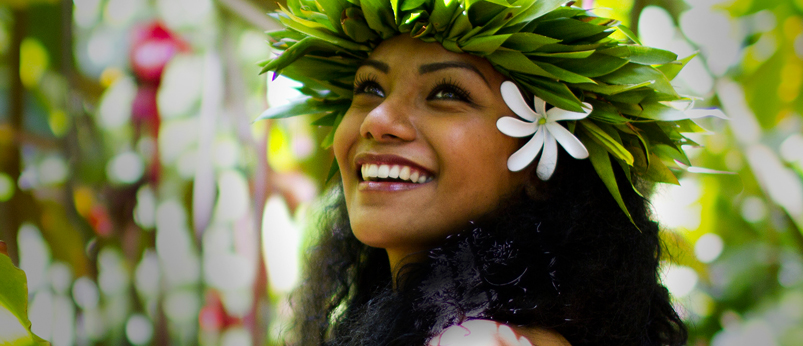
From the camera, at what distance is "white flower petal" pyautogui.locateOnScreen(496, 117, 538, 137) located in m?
1.27

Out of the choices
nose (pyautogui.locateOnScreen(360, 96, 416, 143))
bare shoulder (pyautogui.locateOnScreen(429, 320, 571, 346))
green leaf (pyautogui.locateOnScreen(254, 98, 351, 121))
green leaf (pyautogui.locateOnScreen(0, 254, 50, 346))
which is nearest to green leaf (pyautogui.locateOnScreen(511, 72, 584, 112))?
nose (pyautogui.locateOnScreen(360, 96, 416, 143))

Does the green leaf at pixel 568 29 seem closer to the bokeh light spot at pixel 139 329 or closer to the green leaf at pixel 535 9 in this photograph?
the green leaf at pixel 535 9

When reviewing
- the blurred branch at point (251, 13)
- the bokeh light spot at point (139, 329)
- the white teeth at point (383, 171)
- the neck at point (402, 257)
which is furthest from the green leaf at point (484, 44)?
the bokeh light spot at point (139, 329)

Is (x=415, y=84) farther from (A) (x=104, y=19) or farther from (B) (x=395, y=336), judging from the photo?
(A) (x=104, y=19)

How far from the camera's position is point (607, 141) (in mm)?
1257

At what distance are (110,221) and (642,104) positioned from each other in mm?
2294

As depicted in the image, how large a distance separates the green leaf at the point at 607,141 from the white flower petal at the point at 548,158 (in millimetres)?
86

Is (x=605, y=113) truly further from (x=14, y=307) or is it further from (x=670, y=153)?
(x=14, y=307)

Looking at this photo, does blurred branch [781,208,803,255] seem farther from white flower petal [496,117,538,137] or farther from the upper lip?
the upper lip

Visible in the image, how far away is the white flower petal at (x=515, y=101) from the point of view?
127cm

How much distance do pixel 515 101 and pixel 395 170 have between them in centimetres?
32

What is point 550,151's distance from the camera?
1283 mm

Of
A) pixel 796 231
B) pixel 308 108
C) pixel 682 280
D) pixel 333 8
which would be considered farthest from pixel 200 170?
pixel 796 231

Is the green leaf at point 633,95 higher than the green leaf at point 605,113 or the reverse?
higher
